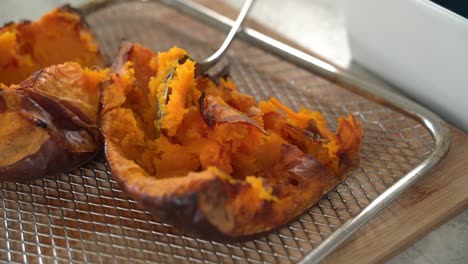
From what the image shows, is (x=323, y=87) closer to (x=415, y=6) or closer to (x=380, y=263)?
(x=415, y=6)

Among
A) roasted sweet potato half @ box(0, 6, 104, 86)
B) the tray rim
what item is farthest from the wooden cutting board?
roasted sweet potato half @ box(0, 6, 104, 86)

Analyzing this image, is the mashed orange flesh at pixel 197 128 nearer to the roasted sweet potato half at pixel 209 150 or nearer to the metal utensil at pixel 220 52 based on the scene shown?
the roasted sweet potato half at pixel 209 150

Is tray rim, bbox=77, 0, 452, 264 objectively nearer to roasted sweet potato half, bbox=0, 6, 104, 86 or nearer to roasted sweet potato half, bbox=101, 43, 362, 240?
roasted sweet potato half, bbox=101, 43, 362, 240

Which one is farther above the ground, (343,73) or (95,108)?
(343,73)

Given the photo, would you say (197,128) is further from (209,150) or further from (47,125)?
(47,125)

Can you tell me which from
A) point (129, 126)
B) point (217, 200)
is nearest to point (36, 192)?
point (129, 126)

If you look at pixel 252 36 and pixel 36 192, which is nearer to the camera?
pixel 36 192

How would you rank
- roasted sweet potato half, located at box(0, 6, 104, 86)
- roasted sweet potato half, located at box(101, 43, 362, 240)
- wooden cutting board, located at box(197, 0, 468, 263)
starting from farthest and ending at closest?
roasted sweet potato half, located at box(0, 6, 104, 86) → wooden cutting board, located at box(197, 0, 468, 263) → roasted sweet potato half, located at box(101, 43, 362, 240)

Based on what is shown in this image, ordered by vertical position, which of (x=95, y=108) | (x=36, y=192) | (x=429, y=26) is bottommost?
(x=36, y=192)
